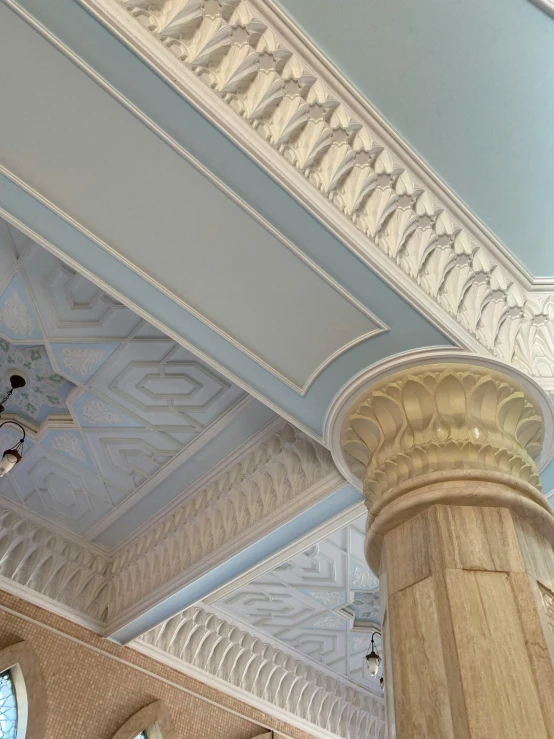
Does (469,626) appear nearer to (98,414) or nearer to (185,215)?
(185,215)

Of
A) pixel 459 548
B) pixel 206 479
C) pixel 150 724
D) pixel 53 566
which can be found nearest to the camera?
pixel 459 548

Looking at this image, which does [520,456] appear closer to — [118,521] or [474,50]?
[474,50]

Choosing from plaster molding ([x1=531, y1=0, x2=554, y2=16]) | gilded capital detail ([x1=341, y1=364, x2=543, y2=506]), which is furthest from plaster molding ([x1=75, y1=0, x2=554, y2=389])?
plaster molding ([x1=531, y1=0, x2=554, y2=16])

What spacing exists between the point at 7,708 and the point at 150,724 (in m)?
1.17

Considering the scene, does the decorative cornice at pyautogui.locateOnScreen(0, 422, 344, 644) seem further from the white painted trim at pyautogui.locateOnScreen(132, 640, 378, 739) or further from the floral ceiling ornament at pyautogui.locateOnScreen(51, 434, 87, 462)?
the floral ceiling ornament at pyautogui.locateOnScreen(51, 434, 87, 462)

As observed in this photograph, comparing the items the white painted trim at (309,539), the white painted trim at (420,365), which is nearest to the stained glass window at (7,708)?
the white painted trim at (309,539)

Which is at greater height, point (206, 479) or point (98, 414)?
point (98, 414)

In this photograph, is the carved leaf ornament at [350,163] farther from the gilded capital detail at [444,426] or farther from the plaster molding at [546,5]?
the gilded capital detail at [444,426]

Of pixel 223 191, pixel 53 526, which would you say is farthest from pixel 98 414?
pixel 223 191

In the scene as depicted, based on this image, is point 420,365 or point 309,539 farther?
point 309,539

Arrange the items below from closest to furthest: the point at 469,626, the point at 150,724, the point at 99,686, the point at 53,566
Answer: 1. the point at 469,626
2. the point at 99,686
3. the point at 150,724
4. the point at 53,566

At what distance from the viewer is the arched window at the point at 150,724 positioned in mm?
5355

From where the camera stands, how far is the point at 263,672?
6633 millimetres

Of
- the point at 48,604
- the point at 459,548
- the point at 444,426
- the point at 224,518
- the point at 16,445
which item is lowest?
the point at 459,548
